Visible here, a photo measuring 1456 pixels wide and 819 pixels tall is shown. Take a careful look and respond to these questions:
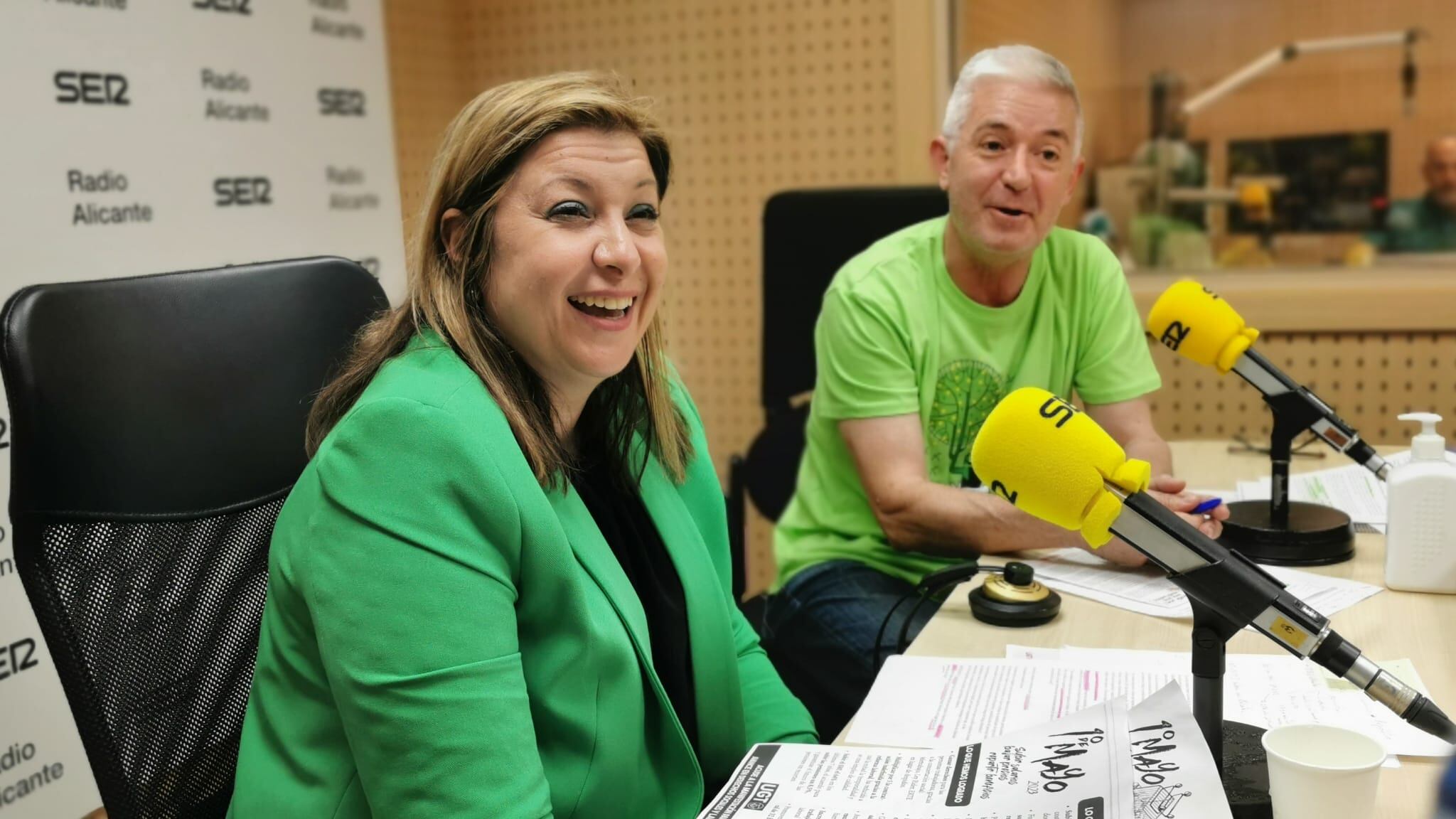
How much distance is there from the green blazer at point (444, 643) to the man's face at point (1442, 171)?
306 centimetres

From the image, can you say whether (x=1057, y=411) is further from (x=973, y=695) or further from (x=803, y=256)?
(x=803, y=256)

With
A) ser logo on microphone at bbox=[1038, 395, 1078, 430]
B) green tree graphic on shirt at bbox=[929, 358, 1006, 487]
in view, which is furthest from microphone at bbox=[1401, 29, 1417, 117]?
ser logo on microphone at bbox=[1038, 395, 1078, 430]

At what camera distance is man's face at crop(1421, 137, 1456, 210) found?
Answer: 3.35 metres

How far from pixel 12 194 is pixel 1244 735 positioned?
2.23m

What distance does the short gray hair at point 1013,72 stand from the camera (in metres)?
2.07

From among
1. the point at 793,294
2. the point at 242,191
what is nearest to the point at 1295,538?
the point at 793,294

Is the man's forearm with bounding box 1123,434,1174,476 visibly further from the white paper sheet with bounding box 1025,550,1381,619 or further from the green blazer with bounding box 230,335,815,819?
the green blazer with bounding box 230,335,815,819

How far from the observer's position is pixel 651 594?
4.50 feet

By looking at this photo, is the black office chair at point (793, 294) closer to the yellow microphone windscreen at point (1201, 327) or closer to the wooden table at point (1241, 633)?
the yellow microphone windscreen at point (1201, 327)

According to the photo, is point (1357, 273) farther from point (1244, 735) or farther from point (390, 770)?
point (390, 770)

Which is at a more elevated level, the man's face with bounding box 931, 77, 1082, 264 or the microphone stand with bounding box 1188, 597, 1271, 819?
the man's face with bounding box 931, 77, 1082, 264

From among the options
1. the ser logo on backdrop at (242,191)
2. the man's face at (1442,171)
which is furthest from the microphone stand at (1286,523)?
the ser logo on backdrop at (242,191)

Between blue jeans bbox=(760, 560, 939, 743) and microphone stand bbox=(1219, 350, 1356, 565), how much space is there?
47cm

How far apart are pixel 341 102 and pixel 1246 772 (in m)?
2.77
